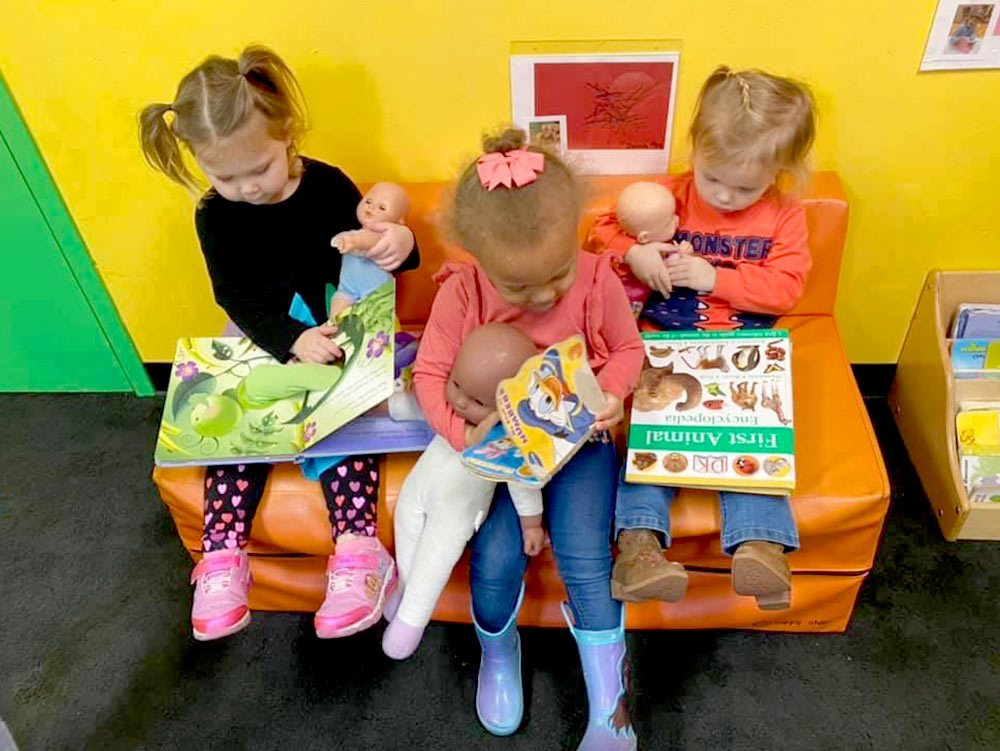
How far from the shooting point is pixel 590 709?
1.38m

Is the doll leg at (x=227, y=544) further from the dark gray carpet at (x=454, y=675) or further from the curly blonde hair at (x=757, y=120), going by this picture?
the curly blonde hair at (x=757, y=120)

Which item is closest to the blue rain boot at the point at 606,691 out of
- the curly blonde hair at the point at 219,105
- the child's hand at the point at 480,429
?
the child's hand at the point at 480,429

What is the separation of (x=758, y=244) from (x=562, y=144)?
0.40 meters

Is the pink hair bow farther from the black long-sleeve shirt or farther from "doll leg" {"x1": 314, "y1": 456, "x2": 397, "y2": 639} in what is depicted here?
"doll leg" {"x1": 314, "y1": 456, "x2": 397, "y2": 639}

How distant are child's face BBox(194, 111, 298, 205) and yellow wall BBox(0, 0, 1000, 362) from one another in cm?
23

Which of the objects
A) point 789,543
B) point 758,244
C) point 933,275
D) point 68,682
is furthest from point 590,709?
point 933,275

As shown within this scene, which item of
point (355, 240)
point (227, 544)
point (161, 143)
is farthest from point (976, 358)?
point (161, 143)

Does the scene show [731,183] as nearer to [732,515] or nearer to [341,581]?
[732,515]

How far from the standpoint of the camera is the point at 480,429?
1265 millimetres

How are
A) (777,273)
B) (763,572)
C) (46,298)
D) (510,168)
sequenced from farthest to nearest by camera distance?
(46,298)
(777,273)
(763,572)
(510,168)

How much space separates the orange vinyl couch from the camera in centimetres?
137

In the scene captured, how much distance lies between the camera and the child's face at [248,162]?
1.36m

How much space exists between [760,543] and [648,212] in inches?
21.7

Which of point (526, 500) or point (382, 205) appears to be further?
point (382, 205)
